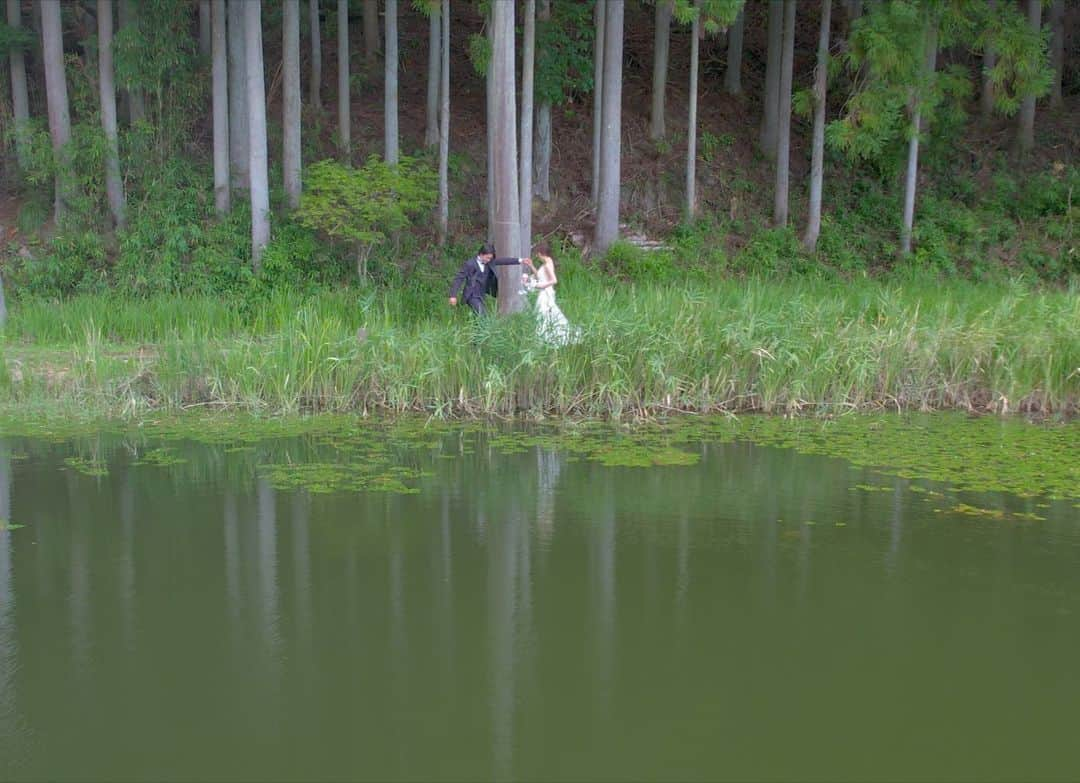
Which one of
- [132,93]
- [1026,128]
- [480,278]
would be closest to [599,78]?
[480,278]

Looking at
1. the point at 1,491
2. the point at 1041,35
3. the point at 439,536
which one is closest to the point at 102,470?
the point at 1,491

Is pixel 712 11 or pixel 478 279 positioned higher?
pixel 712 11

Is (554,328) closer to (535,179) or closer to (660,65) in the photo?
(535,179)

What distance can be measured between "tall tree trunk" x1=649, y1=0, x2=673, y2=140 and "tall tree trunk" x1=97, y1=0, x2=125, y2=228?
26.5ft

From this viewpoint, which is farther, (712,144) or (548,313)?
(712,144)

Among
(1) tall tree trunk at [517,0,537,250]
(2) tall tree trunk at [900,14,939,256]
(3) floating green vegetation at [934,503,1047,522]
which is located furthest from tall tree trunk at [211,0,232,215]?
(3) floating green vegetation at [934,503,1047,522]

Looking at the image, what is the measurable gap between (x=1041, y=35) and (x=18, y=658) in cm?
1710

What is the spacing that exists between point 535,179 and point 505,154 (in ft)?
22.2

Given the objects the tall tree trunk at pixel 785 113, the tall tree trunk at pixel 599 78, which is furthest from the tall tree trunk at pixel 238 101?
the tall tree trunk at pixel 785 113

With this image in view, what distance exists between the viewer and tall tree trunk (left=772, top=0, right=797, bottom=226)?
17.5 meters

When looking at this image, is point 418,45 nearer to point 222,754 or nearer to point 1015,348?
point 1015,348

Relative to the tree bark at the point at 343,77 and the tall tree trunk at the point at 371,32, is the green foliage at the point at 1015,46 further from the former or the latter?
the tall tree trunk at the point at 371,32

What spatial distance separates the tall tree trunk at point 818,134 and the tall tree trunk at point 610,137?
10.9ft

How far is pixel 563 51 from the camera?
1770cm
